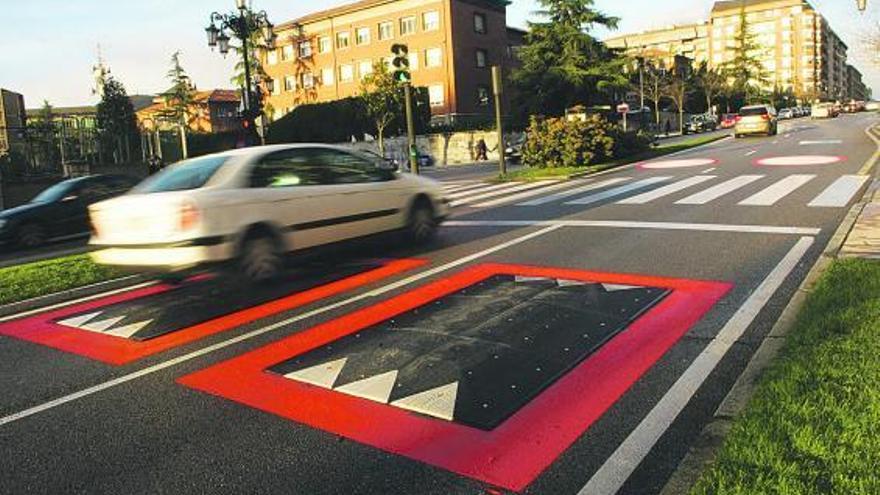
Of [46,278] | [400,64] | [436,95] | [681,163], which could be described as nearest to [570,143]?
[681,163]

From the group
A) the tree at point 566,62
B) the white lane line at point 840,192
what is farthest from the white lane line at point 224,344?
the tree at point 566,62

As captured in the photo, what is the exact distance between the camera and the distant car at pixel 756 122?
34656mm

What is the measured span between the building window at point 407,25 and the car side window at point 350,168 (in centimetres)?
4986

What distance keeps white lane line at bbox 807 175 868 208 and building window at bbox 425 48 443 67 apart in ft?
138

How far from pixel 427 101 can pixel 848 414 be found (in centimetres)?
4921

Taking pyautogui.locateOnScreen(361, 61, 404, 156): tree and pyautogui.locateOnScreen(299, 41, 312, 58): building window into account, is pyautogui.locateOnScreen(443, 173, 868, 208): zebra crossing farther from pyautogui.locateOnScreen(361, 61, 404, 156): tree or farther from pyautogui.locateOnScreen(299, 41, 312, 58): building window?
pyautogui.locateOnScreen(299, 41, 312, 58): building window

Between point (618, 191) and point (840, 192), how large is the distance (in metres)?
4.30

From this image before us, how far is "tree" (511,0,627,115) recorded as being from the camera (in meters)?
48.8

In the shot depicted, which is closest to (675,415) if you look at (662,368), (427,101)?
(662,368)

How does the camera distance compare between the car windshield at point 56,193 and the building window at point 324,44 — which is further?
the building window at point 324,44

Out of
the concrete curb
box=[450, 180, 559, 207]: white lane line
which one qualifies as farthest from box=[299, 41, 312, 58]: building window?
the concrete curb

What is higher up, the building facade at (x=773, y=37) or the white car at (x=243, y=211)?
the building facade at (x=773, y=37)

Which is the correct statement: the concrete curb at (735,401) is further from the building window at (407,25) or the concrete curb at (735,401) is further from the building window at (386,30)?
the building window at (386,30)

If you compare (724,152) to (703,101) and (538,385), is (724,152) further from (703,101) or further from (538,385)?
(703,101)
